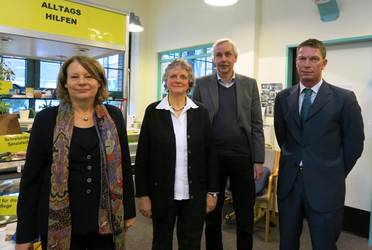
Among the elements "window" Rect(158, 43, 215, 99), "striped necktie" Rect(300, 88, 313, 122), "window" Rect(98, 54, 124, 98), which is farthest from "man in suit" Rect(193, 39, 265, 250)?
"window" Rect(98, 54, 124, 98)

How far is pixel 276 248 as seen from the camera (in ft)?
10.2

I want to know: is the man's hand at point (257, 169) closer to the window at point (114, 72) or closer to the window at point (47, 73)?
the window at point (47, 73)

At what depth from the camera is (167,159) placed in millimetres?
1798

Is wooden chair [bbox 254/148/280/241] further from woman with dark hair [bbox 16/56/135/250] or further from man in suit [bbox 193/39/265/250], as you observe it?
woman with dark hair [bbox 16/56/135/250]

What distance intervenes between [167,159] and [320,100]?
93 centimetres

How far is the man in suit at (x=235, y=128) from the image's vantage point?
217 centimetres

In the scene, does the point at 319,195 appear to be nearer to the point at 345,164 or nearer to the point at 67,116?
the point at 345,164

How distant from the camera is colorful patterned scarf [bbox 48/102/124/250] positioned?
138cm

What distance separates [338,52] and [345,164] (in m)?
2.20

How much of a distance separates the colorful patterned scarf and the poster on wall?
310 centimetres

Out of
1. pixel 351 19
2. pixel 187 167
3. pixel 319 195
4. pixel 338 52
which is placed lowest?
pixel 319 195

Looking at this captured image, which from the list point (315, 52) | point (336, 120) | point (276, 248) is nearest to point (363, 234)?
point (276, 248)

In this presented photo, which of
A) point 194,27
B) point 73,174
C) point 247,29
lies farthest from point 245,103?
point 194,27

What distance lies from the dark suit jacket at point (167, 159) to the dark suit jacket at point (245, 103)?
0.31 meters
